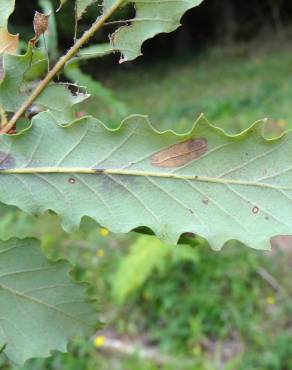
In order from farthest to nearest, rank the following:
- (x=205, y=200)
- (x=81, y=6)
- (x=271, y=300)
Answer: (x=271, y=300)
(x=81, y=6)
(x=205, y=200)

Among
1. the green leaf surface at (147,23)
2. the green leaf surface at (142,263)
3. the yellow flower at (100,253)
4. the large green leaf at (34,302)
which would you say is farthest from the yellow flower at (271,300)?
the green leaf surface at (147,23)

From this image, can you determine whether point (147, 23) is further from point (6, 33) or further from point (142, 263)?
point (142, 263)

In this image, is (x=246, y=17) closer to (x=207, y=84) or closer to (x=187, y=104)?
(x=207, y=84)

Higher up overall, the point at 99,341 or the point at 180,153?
the point at 180,153

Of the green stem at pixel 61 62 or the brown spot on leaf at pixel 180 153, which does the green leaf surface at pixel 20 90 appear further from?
the brown spot on leaf at pixel 180 153

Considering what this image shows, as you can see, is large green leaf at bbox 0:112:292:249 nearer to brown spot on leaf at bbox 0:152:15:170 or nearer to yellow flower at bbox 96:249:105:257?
brown spot on leaf at bbox 0:152:15:170

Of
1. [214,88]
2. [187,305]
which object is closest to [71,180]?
[187,305]
